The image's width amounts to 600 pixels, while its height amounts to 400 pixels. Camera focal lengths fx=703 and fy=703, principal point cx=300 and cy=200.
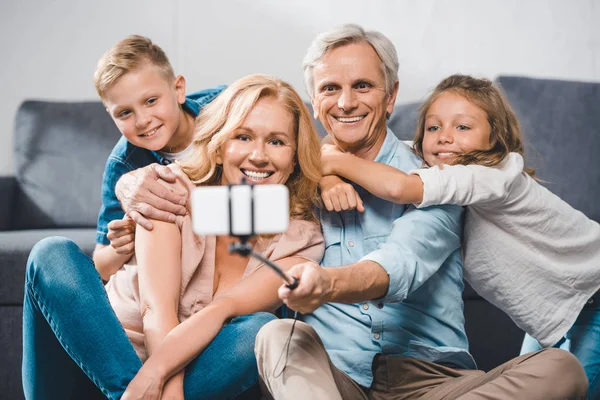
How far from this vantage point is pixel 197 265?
4.54ft

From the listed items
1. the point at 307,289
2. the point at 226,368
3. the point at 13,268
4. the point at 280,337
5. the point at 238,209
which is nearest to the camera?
the point at 238,209

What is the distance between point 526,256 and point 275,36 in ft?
6.25

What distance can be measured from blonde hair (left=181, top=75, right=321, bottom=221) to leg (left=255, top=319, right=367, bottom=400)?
378mm

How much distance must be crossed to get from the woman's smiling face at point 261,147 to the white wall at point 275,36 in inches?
64.0

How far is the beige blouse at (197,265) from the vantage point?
1372 millimetres

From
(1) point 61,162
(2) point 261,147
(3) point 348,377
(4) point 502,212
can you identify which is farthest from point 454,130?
(1) point 61,162

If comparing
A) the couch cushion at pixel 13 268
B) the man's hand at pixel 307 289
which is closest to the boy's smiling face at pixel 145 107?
the couch cushion at pixel 13 268

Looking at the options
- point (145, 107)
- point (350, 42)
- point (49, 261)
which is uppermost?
point (350, 42)

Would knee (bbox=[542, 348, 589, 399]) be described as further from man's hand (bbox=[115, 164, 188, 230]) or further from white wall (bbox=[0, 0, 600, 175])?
white wall (bbox=[0, 0, 600, 175])

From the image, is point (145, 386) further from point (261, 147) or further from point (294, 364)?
point (261, 147)

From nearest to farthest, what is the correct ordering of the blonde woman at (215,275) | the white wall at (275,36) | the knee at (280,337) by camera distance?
the knee at (280,337) → the blonde woman at (215,275) → the white wall at (275,36)

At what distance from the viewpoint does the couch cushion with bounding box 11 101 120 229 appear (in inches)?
111

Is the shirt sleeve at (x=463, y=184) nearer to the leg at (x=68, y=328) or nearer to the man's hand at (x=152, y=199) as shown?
the man's hand at (x=152, y=199)

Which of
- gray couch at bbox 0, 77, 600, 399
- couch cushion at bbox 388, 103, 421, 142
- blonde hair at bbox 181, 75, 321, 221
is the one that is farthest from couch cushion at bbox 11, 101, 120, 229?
blonde hair at bbox 181, 75, 321, 221
